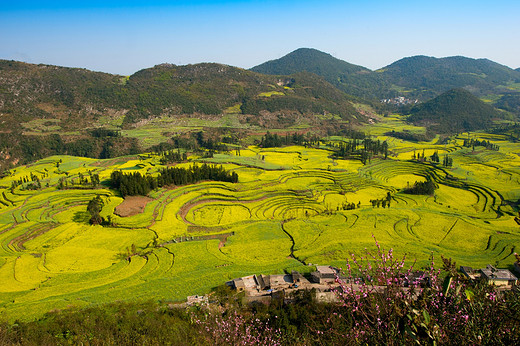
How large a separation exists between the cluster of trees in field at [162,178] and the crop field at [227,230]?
181cm

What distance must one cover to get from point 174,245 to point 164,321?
46.6 feet

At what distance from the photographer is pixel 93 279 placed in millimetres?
25094

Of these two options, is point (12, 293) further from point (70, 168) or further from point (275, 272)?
point (70, 168)

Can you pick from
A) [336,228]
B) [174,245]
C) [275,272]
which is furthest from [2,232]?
[336,228]

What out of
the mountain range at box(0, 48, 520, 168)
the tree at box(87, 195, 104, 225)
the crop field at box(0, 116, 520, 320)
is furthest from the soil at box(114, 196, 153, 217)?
the mountain range at box(0, 48, 520, 168)

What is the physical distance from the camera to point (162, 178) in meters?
48.0

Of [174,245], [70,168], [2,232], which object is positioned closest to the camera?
[174,245]

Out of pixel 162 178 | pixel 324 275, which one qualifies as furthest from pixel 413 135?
pixel 324 275

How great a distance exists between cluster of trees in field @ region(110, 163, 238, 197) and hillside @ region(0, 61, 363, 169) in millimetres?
46377

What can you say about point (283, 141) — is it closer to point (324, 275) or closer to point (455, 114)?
point (324, 275)

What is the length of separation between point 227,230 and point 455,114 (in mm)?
140917

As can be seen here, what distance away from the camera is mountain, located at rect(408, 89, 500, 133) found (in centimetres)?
12900

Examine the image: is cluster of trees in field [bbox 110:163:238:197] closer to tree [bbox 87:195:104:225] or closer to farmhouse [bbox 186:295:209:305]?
tree [bbox 87:195:104:225]

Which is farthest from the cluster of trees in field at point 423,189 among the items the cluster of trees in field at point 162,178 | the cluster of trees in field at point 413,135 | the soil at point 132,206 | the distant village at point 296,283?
the cluster of trees in field at point 413,135
